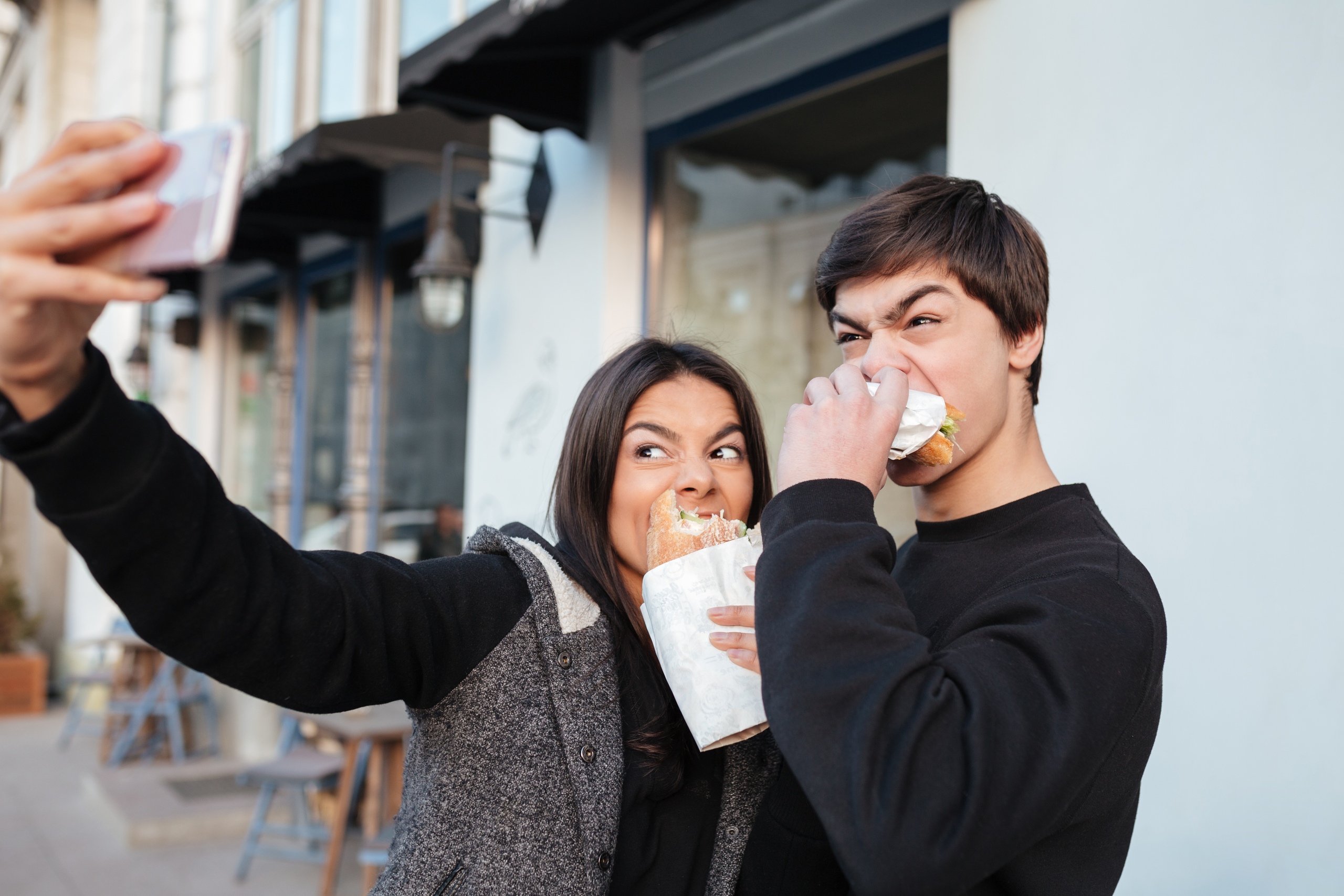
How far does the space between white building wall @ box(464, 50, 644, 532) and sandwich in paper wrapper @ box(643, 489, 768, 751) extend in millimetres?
2604

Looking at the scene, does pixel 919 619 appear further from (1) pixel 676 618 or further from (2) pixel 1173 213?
(2) pixel 1173 213

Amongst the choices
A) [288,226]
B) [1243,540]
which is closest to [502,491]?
[288,226]

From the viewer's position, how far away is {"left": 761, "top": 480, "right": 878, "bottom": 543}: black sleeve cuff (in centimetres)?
117

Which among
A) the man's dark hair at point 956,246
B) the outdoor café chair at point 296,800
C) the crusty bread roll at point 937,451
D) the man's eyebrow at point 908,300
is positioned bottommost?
the outdoor café chair at point 296,800

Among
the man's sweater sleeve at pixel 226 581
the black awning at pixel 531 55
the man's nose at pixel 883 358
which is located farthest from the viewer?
the black awning at pixel 531 55

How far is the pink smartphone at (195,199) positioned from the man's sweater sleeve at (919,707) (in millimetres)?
664

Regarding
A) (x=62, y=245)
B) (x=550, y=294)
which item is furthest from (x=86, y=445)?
(x=550, y=294)

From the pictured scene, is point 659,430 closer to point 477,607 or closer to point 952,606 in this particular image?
point 477,607

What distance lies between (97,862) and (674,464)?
564 centimetres

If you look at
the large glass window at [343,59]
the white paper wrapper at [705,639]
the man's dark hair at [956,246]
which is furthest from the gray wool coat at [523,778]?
the large glass window at [343,59]

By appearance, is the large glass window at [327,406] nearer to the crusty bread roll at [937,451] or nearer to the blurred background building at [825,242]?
the blurred background building at [825,242]

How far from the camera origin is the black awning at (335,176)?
16.5 feet

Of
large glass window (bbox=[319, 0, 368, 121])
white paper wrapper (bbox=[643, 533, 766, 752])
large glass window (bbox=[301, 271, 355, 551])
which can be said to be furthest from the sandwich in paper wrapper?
large glass window (bbox=[319, 0, 368, 121])

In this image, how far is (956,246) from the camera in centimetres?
146
